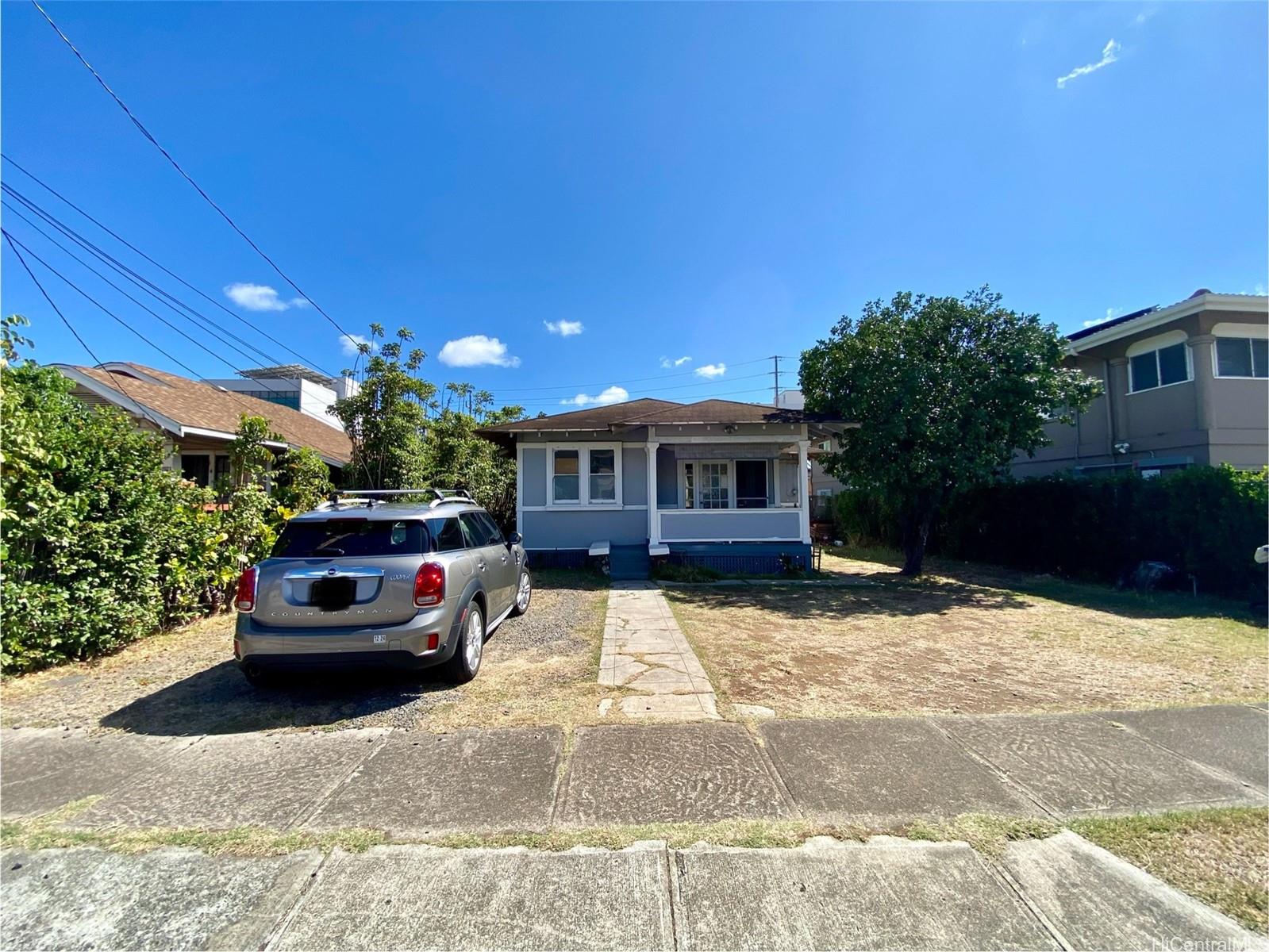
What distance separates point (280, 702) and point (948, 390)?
11507 mm

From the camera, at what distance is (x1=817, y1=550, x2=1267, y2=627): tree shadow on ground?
828 centimetres

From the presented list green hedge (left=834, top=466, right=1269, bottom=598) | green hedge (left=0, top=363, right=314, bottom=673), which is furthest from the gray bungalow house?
green hedge (left=0, top=363, right=314, bottom=673)

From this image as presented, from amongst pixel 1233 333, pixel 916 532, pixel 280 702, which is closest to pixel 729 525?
pixel 916 532

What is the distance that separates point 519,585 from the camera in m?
7.82

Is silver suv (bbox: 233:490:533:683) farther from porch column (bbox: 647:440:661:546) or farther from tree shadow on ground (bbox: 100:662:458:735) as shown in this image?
porch column (bbox: 647:440:661:546)

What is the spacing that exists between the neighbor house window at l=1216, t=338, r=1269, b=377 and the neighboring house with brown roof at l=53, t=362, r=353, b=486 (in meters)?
20.0

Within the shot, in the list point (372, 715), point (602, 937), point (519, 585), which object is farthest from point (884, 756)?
point (519, 585)

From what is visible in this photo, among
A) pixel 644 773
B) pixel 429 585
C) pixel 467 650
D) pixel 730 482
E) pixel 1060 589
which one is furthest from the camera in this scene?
pixel 730 482

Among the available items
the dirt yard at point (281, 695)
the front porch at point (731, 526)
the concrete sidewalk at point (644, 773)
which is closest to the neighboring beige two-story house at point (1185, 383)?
the front porch at point (731, 526)

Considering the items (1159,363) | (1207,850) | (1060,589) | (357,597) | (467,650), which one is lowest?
(1207,850)

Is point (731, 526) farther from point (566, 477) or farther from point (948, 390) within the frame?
point (948, 390)

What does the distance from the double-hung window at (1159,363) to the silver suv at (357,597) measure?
1674cm

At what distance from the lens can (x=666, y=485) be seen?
572 inches

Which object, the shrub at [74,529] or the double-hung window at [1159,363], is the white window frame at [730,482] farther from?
the shrub at [74,529]
